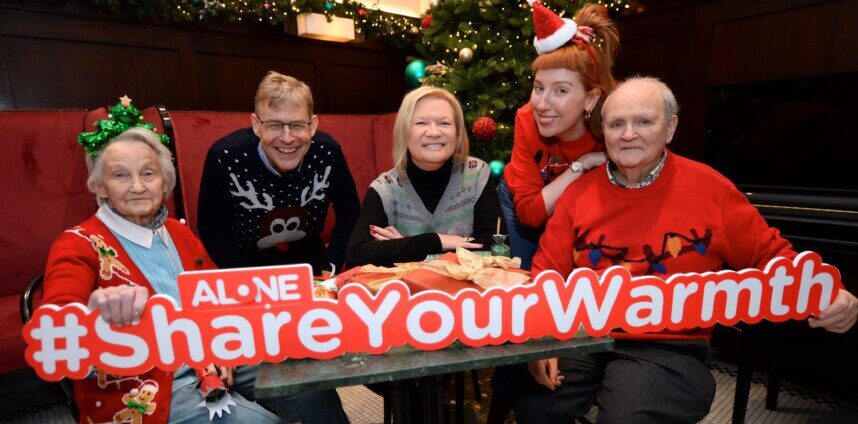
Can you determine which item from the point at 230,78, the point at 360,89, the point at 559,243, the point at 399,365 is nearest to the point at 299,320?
the point at 399,365

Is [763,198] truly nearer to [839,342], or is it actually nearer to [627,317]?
[839,342]

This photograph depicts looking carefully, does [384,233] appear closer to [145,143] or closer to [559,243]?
[559,243]

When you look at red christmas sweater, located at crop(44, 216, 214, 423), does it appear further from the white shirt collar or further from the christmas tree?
the christmas tree

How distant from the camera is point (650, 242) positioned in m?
1.38

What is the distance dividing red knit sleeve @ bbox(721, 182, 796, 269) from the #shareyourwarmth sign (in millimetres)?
402

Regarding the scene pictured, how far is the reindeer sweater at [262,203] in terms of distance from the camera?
78.7 inches

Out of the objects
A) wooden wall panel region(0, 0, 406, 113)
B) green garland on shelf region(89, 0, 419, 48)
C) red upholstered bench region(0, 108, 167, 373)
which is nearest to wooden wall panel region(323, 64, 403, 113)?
wooden wall panel region(0, 0, 406, 113)

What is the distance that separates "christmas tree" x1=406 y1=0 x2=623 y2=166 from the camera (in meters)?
3.57

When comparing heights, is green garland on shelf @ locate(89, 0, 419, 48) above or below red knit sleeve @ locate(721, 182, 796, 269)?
above

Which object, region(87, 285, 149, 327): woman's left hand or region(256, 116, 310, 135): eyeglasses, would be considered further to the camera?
region(256, 116, 310, 135): eyeglasses

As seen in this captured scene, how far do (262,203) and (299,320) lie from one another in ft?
3.74

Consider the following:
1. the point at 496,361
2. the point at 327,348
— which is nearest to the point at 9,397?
the point at 327,348

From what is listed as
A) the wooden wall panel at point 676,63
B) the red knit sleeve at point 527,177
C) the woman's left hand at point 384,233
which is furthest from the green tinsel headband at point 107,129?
the wooden wall panel at point 676,63

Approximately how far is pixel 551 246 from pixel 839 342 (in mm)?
1605
